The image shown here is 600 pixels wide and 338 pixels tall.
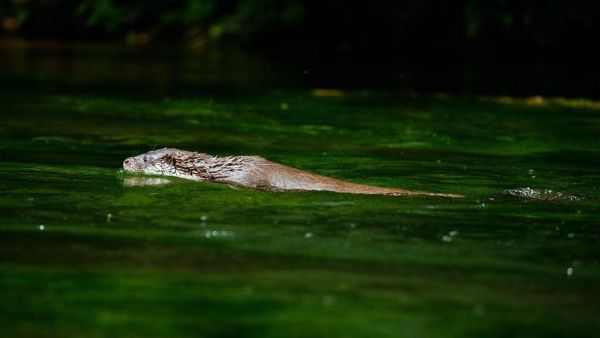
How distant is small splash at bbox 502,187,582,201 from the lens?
949 cm

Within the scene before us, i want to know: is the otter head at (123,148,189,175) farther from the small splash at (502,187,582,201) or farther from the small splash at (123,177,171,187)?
the small splash at (502,187,582,201)

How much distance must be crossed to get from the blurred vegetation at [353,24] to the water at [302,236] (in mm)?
11744

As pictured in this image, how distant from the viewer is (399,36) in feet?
95.0

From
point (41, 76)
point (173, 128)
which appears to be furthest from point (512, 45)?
point (173, 128)

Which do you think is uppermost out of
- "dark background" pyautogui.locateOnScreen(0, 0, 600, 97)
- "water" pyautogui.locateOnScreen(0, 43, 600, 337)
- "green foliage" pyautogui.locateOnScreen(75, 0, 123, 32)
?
"green foliage" pyautogui.locateOnScreen(75, 0, 123, 32)

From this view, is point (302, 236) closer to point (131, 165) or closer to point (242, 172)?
point (242, 172)

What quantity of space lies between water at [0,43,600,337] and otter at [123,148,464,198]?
180mm

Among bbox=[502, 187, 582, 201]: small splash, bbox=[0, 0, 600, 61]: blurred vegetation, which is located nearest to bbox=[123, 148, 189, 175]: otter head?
bbox=[502, 187, 582, 201]: small splash

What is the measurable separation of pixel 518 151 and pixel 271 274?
22.7ft

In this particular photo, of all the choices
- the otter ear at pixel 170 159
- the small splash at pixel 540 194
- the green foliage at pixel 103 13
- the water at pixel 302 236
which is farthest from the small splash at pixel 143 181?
the green foliage at pixel 103 13

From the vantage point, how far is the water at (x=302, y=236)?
5.77 m

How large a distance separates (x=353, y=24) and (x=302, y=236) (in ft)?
74.0

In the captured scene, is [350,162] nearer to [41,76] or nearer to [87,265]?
[87,265]

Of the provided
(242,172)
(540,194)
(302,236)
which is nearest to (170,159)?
(242,172)
